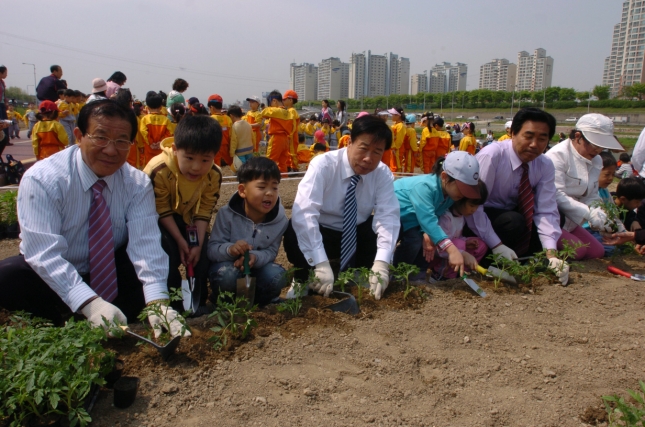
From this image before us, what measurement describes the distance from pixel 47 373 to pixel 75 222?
1.02 meters

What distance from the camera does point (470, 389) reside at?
223cm

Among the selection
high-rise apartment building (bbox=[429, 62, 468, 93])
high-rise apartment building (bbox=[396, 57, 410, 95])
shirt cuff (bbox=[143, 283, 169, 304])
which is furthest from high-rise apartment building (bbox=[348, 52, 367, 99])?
shirt cuff (bbox=[143, 283, 169, 304])

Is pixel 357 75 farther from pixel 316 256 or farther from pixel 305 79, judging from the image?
pixel 316 256

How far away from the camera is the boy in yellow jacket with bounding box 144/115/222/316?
2857 millimetres

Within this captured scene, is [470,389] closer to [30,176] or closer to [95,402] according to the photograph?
[95,402]

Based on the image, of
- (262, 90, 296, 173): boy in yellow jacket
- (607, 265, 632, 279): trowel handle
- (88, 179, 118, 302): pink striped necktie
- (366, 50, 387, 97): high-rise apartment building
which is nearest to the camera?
(88, 179, 118, 302): pink striped necktie

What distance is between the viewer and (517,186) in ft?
13.5

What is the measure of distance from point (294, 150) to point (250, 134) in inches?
76.7

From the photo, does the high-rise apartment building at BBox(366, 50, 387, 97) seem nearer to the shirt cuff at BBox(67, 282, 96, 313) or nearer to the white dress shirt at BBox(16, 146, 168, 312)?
the white dress shirt at BBox(16, 146, 168, 312)

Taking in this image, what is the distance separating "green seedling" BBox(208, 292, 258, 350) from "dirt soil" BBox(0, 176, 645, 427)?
0.17 feet

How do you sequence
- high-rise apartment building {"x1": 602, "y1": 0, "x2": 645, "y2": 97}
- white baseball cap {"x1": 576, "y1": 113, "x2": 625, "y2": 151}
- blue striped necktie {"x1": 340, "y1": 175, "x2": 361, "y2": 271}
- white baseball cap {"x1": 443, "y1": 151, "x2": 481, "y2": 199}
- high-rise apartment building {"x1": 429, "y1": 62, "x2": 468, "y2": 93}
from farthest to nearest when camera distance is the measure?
high-rise apartment building {"x1": 429, "y1": 62, "x2": 468, "y2": 93} < high-rise apartment building {"x1": 602, "y1": 0, "x2": 645, "y2": 97} < white baseball cap {"x1": 576, "y1": 113, "x2": 625, "y2": 151} < blue striped necktie {"x1": 340, "y1": 175, "x2": 361, "y2": 271} < white baseball cap {"x1": 443, "y1": 151, "x2": 481, "y2": 199}

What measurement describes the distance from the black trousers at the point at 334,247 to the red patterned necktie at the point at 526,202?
53.8 inches

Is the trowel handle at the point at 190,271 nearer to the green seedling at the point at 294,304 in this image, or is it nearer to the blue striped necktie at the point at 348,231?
the green seedling at the point at 294,304

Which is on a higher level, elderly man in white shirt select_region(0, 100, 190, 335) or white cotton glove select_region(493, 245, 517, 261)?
elderly man in white shirt select_region(0, 100, 190, 335)
